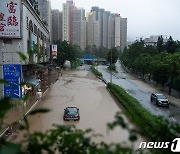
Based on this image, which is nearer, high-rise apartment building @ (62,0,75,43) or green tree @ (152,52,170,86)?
green tree @ (152,52,170,86)

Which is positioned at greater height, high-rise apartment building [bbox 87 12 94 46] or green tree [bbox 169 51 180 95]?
high-rise apartment building [bbox 87 12 94 46]

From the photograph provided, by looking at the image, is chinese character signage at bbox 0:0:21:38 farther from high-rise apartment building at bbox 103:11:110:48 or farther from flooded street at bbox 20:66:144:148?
high-rise apartment building at bbox 103:11:110:48

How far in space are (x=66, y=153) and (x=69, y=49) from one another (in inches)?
3297

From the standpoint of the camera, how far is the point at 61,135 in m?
3.29

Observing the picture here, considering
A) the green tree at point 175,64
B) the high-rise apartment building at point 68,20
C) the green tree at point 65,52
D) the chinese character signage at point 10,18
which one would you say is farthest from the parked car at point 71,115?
the high-rise apartment building at point 68,20

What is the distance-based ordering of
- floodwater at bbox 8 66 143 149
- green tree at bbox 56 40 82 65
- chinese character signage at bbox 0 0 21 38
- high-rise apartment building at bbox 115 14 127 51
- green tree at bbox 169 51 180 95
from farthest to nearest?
high-rise apartment building at bbox 115 14 127 51 → green tree at bbox 56 40 82 65 → green tree at bbox 169 51 180 95 → chinese character signage at bbox 0 0 21 38 → floodwater at bbox 8 66 143 149

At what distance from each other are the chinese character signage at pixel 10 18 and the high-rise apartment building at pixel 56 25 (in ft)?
303

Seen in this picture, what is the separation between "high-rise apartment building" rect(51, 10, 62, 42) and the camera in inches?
4574

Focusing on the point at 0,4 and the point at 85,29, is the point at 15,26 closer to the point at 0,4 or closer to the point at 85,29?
the point at 0,4

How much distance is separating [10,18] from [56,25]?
94596mm

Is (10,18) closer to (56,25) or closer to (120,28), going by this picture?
(56,25)

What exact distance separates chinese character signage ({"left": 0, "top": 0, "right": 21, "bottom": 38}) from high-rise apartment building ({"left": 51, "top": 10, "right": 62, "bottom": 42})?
92208 mm

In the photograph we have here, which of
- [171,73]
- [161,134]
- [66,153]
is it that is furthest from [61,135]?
[171,73]

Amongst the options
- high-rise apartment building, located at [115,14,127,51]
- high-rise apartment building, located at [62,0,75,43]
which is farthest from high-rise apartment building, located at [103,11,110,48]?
high-rise apartment building, located at [62,0,75,43]
